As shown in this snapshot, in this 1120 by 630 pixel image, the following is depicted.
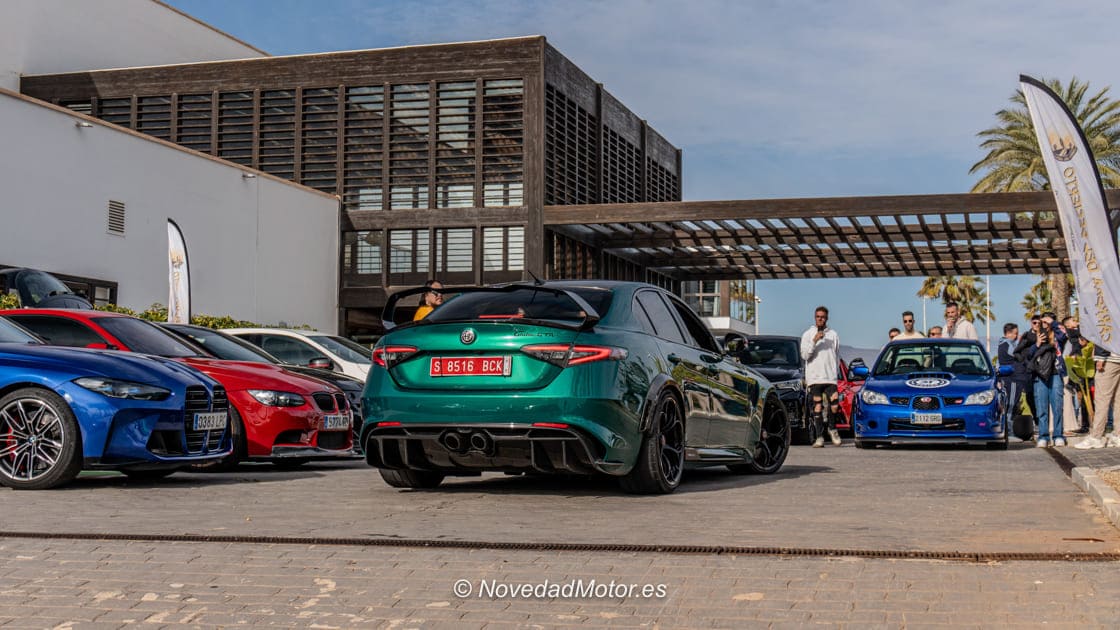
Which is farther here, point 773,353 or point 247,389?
point 773,353

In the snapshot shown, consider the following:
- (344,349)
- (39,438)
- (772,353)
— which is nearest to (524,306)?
(39,438)

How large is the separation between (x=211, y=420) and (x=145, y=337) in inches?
67.8

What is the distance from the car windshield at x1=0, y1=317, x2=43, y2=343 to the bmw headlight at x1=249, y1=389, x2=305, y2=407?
1877mm

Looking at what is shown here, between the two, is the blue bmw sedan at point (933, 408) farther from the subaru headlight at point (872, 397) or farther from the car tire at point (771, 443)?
the car tire at point (771, 443)

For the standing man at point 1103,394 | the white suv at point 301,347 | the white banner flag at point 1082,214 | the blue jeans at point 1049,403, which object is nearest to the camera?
the white banner flag at point 1082,214

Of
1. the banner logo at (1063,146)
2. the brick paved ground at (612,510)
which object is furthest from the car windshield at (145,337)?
the banner logo at (1063,146)

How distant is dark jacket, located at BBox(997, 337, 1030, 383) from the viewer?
1930 centimetres

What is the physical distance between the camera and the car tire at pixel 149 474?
10.5 m

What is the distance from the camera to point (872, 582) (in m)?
5.36

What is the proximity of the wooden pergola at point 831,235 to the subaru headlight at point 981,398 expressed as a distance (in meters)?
11.4

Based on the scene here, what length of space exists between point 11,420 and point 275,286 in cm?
2320

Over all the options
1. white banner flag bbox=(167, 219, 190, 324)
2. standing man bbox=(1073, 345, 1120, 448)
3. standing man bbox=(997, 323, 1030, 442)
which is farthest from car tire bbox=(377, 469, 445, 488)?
white banner flag bbox=(167, 219, 190, 324)

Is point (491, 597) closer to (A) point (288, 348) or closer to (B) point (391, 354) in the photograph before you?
(B) point (391, 354)

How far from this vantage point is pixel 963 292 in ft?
328
